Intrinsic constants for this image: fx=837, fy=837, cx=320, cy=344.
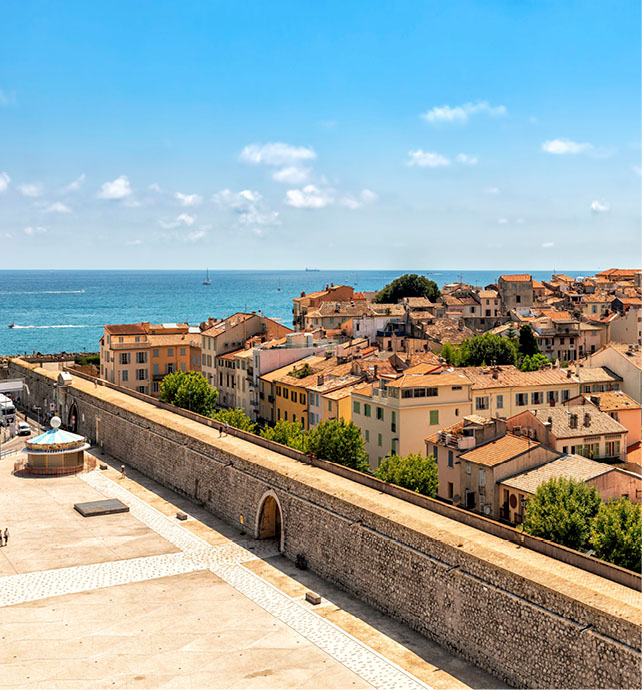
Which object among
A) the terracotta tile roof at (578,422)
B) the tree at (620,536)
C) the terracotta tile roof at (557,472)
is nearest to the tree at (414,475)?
the terracotta tile roof at (557,472)

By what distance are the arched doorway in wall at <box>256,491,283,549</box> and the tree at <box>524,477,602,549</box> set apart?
11096 mm

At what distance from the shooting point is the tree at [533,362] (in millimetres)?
72562

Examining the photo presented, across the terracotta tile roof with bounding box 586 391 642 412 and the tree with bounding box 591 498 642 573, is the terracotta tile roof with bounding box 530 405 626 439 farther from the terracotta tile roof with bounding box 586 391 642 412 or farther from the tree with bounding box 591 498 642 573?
the tree with bounding box 591 498 642 573

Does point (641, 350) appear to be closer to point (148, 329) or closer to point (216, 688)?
point (148, 329)

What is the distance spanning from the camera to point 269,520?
36.8m

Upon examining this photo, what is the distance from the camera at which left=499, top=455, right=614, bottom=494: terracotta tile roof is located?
35375mm

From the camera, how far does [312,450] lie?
40656 mm

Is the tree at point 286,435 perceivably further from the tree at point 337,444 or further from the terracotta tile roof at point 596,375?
the terracotta tile roof at point 596,375

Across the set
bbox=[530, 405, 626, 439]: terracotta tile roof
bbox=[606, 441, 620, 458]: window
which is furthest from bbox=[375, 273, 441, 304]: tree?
bbox=[606, 441, 620, 458]: window

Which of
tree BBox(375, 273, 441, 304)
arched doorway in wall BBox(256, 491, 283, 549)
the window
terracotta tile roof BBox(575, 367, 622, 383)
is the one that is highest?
tree BBox(375, 273, 441, 304)

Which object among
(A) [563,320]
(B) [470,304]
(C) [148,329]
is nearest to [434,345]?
(A) [563,320]

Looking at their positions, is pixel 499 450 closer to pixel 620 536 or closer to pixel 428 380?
pixel 428 380

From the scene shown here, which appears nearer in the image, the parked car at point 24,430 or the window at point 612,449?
the window at point 612,449

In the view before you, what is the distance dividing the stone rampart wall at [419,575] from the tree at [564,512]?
13.2 feet
